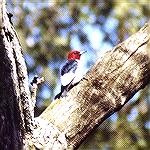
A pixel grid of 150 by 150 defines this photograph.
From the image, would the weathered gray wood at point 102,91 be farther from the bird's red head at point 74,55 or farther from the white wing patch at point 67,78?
the bird's red head at point 74,55

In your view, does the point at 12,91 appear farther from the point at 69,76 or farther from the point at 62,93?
the point at 69,76

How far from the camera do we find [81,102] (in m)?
2.70

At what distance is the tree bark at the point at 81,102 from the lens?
2.39m

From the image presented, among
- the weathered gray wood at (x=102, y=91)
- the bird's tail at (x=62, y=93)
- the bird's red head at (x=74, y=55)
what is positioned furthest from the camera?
the bird's red head at (x=74, y=55)

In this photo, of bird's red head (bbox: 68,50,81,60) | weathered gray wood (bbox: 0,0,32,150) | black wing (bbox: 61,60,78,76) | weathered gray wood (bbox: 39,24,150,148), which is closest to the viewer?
weathered gray wood (bbox: 0,0,32,150)

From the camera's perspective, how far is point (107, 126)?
6898 millimetres

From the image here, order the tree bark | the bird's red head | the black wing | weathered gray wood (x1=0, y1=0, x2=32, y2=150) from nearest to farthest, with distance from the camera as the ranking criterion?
weathered gray wood (x1=0, y1=0, x2=32, y2=150) < the tree bark < the black wing < the bird's red head

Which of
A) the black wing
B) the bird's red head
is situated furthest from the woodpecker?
the bird's red head

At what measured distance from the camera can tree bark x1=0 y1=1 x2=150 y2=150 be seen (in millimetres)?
2395

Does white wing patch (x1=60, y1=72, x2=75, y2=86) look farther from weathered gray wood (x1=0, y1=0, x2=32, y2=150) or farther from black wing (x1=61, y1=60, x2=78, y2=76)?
weathered gray wood (x1=0, y1=0, x2=32, y2=150)

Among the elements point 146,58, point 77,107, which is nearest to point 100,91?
point 77,107

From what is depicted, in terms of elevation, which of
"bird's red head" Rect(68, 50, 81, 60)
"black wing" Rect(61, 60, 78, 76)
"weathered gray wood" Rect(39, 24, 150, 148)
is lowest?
"weathered gray wood" Rect(39, 24, 150, 148)

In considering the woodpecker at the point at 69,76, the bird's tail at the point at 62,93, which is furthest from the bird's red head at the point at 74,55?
the bird's tail at the point at 62,93

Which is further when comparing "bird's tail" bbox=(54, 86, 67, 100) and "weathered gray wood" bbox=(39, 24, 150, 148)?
"bird's tail" bbox=(54, 86, 67, 100)
